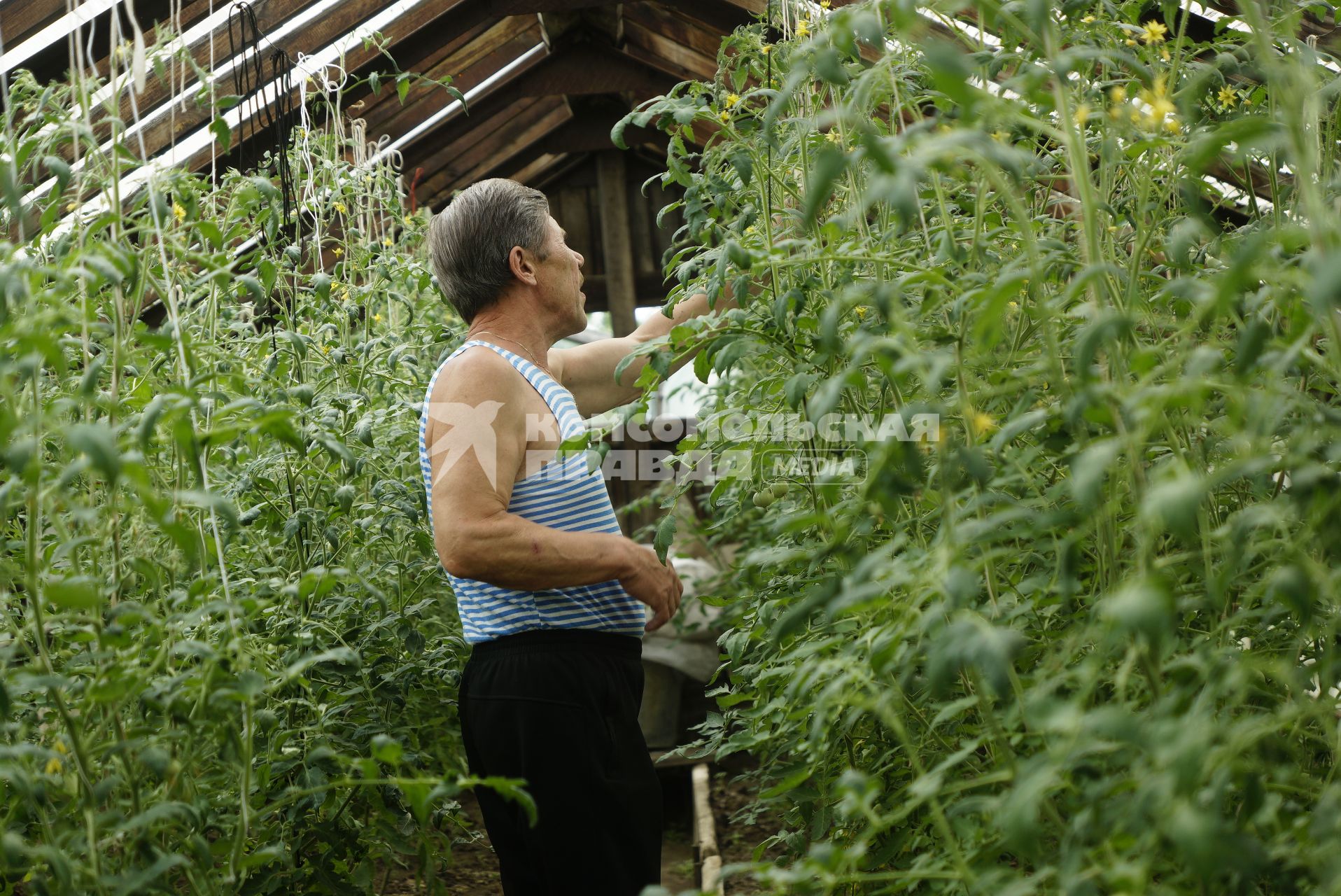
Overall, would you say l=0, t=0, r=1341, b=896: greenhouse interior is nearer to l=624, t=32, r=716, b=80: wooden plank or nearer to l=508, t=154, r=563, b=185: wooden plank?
l=624, t=32, r=716, b=80: wooden plank

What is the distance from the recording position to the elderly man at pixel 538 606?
179 cm

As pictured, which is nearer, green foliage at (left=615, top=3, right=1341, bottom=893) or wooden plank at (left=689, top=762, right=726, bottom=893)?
green foliage at (left=615, top=3, right=1341, bottom=893)

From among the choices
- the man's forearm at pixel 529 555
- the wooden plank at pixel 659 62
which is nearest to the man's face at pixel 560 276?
the man's forearm at pixel 529 555

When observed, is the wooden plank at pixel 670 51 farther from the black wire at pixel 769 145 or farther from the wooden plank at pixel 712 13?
the black wire at pixel 769 145

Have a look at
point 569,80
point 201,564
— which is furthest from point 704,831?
point 569,80

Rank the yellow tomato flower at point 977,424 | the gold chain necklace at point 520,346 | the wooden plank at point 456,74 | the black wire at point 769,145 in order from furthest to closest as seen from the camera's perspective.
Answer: the wooden plank at point 456,74 → the gold chain necklace at point 520,346 → the black wire at point 769,145 → the yellow tomato flower at point 977,424

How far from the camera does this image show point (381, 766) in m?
2.08

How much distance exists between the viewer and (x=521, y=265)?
203 cm

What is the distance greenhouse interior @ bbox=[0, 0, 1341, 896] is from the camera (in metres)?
0.90

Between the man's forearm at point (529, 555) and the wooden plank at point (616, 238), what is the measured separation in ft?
Result: 21.7

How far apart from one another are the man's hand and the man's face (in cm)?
50

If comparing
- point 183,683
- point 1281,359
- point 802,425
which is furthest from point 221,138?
point 1281,359

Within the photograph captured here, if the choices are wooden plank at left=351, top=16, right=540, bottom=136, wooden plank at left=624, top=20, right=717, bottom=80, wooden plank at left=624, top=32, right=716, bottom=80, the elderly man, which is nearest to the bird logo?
the elderly man

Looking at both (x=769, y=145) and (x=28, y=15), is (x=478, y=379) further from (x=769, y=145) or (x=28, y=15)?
(x=28, y=15)
